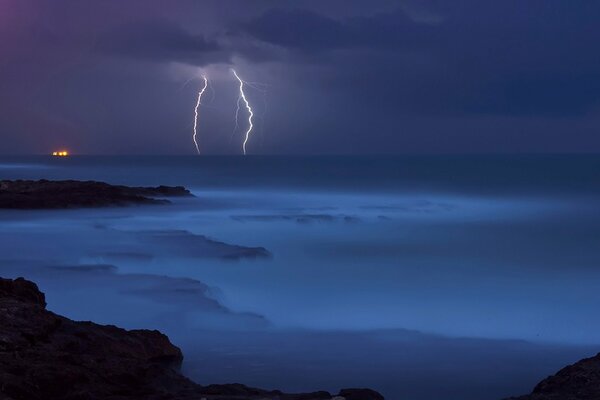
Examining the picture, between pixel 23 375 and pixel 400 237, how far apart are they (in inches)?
629

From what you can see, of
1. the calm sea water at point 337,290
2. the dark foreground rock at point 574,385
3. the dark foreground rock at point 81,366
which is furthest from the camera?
the calm sea water at point 337,290

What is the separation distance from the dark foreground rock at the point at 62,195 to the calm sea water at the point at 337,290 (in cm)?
101

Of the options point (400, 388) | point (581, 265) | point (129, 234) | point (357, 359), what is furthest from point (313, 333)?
point (129, 234)

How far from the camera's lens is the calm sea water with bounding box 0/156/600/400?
24.3 feet

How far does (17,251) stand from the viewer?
1514 cm

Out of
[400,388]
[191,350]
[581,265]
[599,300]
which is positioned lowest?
[400,388]

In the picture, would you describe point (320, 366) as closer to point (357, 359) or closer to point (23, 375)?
point (357, 359)

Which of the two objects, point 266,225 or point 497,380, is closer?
point 497,380

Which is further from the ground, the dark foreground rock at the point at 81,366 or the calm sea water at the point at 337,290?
the calm sea water at the point at 337,290

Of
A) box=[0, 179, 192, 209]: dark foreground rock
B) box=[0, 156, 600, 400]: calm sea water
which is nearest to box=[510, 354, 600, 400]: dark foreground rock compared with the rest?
box=[0, 156, 600, 400]: calm sea water

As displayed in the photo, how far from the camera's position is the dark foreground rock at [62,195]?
2450cm

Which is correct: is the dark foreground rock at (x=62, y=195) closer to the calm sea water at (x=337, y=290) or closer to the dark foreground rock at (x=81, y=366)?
the calm sea water at (x=337, y=290)

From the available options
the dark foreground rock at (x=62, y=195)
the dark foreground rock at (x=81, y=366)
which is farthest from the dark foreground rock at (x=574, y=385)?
the dark foreground rock at (x=62, y=195)

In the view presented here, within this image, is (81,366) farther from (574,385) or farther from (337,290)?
(337,290)
